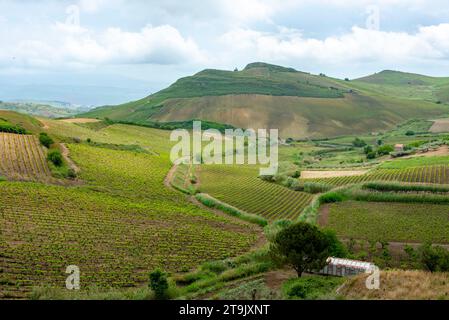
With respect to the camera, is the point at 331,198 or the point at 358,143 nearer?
the point at 331,198

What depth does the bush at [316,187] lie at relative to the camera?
67125 millimetres

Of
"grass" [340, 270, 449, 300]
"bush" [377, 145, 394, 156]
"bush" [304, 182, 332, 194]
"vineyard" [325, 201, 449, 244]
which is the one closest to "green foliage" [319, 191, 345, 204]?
"vineyard" [325, 201, 449, 244]

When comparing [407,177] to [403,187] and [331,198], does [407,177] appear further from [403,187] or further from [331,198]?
[331,198]

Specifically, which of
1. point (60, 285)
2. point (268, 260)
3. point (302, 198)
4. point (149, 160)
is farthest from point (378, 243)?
point (149, 160)

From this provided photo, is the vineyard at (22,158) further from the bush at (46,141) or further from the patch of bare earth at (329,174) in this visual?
the patch of bare earth at (329,174)

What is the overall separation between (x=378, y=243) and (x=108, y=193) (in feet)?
109

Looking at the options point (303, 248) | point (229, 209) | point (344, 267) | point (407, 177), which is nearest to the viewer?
point (303, 248)

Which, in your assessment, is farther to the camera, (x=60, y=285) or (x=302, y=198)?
(x=302, y=198)

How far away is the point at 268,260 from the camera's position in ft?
122

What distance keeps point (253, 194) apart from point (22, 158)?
34139 mm

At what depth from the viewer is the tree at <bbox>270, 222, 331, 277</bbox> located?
3291 centimetres

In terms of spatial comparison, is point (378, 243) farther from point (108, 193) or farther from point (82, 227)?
point (108, 193)

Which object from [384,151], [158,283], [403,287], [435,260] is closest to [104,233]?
[158,283]

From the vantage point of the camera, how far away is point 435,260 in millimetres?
31844
